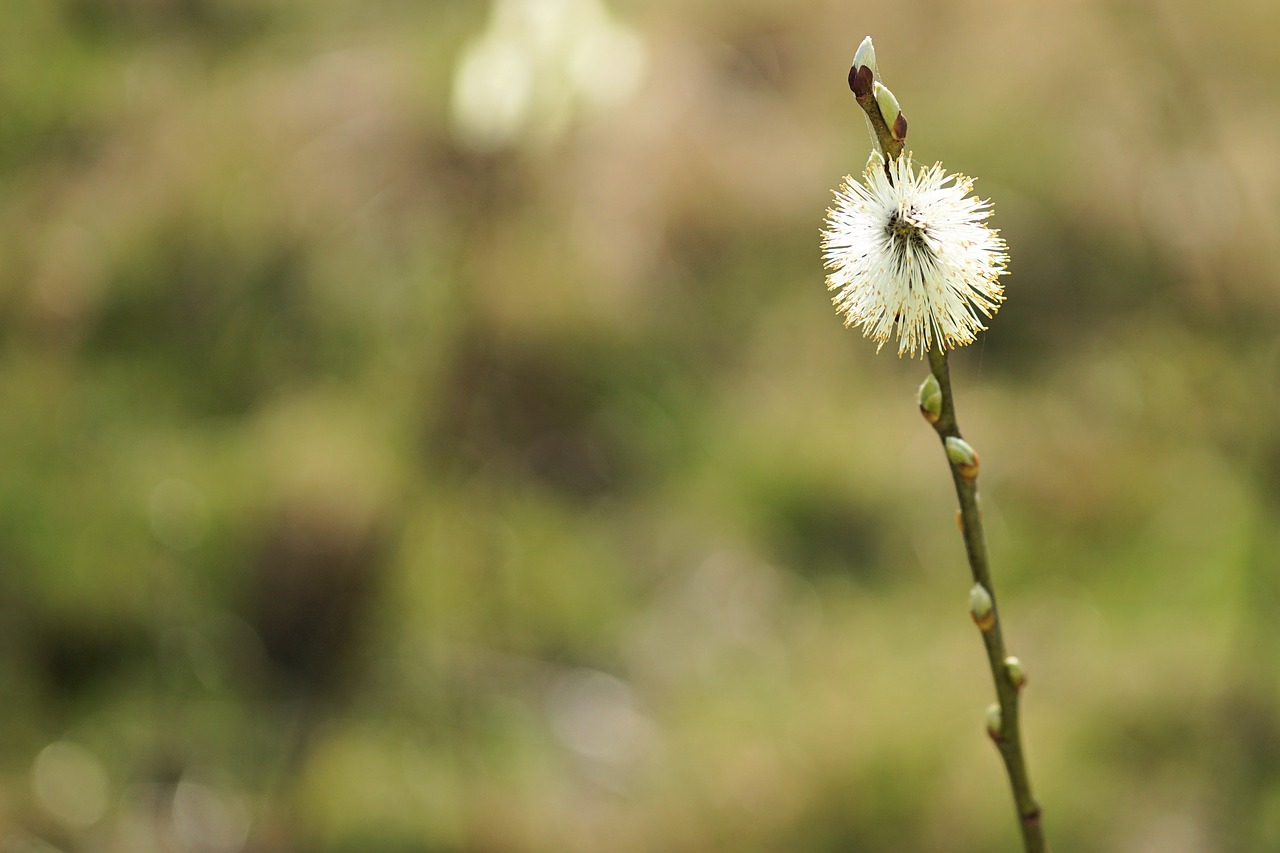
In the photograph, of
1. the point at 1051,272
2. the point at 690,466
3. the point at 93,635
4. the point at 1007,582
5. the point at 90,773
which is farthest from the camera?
the point at 1051,272

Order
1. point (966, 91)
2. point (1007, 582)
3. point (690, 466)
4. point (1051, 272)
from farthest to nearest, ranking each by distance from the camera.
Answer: point (966, 91)
point (1051, 272)
point (690, 466)
point (1007, 582)

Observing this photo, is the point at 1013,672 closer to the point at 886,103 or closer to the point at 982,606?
the point at 982,606

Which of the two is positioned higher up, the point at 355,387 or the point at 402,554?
the point at 355,387

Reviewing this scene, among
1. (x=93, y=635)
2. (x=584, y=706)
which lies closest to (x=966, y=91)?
(x=584, y=706)

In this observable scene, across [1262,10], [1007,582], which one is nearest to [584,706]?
[1007,582]

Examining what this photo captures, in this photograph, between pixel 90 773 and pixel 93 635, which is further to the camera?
pixel 93 635

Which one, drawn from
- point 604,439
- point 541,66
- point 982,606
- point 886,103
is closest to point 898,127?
point 886,103

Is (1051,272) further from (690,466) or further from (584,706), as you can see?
(584,706)

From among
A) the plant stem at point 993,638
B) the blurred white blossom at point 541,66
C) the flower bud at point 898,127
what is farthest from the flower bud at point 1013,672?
the blurred white blossom at point 541,66

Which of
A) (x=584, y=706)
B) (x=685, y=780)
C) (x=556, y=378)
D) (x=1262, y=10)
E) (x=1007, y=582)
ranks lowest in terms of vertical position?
(x=685, y=780)
